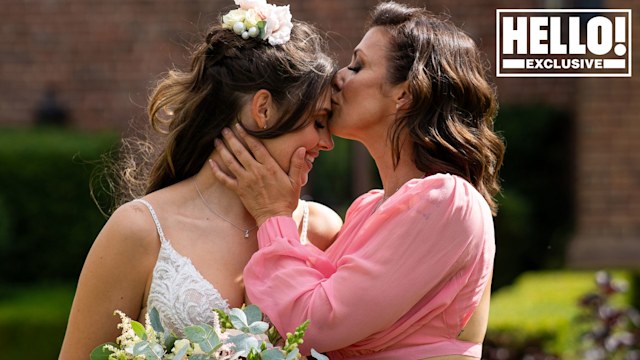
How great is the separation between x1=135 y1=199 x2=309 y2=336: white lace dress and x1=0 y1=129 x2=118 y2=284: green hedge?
20.6 feet

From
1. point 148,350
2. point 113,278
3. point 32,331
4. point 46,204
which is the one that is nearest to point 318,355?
point 148,350

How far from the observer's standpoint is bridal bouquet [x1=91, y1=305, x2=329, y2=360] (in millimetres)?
2914

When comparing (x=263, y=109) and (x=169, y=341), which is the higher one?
(x=263, y=109)

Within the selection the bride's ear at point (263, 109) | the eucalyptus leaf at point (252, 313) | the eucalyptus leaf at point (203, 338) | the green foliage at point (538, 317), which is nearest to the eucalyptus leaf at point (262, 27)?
the bride's ear at point (263, 109)

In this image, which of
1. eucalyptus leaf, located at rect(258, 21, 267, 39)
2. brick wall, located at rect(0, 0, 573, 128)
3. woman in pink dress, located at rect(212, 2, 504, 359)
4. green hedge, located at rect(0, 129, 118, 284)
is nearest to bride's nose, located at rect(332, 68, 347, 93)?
woman in pink dress, located at rect(212, 2, 504, 359)

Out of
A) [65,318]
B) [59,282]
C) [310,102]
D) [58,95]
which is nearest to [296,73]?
[310,102]

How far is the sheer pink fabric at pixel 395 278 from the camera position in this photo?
123 inches

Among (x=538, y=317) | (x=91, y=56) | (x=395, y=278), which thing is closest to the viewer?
(x=395, y=278)

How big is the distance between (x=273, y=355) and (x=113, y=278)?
2.08 ft

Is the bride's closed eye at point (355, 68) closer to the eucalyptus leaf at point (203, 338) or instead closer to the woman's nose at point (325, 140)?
the woman's nose at point (325, 140)

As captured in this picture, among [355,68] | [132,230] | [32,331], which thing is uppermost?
[355,68]

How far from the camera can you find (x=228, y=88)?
3.47 m

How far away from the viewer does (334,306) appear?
10.3 ft

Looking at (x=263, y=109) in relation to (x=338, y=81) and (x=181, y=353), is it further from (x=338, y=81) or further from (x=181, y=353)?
(x=181, y=353)
